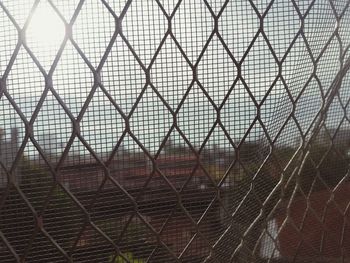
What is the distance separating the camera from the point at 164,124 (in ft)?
2.23

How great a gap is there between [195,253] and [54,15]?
0.42m

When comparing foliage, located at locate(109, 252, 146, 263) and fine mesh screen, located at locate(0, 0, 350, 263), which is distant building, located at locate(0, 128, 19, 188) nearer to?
fine mesh screen, located at locate(0, 0, 350, 263)

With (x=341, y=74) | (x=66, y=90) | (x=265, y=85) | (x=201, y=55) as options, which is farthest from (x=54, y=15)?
(x=341, y=74)

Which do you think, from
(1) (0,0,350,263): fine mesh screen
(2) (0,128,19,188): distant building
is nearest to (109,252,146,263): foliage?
(1) (0,0,350,263): fine mesh screen

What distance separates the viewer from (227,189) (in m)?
0.75

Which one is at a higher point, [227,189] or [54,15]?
[54,15]

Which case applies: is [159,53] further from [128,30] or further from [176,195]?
[176,195]

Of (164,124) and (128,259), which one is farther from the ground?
(164,124)

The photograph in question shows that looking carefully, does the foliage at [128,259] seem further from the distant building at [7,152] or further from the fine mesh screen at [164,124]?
the distant building at [7,152]

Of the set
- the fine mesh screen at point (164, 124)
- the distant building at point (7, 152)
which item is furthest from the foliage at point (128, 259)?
the distant building at point (7, 152)

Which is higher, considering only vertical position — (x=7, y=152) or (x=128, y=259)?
(x=7, y=152)

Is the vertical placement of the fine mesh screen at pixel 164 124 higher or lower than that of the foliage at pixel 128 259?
higher

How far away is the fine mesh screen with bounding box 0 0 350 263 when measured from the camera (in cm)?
61

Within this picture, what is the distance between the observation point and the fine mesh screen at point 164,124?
2.01 feet
